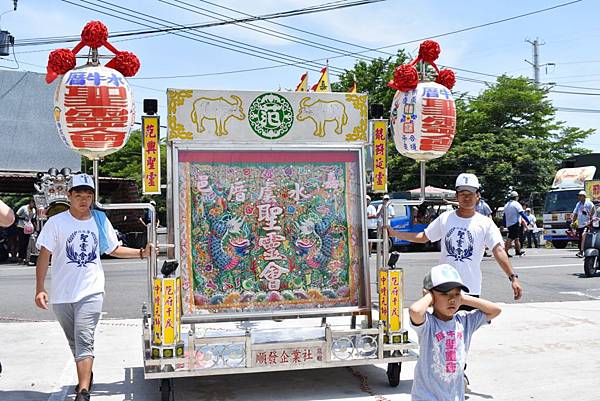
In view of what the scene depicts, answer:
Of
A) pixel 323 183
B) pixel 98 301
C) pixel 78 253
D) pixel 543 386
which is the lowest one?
pixel 543 386

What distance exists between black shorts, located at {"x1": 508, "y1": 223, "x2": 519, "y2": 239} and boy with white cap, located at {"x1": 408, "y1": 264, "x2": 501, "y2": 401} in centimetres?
1500

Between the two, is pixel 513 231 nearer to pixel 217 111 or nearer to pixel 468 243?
pixel 468 243

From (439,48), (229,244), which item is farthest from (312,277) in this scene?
(439,48)

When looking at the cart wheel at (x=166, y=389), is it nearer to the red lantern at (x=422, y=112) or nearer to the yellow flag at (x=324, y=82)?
the red lantern at (x=422, y=112)

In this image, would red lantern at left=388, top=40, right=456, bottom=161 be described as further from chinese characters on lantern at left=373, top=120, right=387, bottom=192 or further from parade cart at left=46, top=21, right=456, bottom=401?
chinese characters on lantern at left=373, top=120, right=387, bottom=192

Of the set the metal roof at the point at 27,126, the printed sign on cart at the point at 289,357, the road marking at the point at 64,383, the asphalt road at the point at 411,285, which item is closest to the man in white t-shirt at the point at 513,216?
the asphalt road at the point at 411,285


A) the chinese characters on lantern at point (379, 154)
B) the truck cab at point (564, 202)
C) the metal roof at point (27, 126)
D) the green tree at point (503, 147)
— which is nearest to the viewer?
the chinese characters on lantern at point (379, 154)

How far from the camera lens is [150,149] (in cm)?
590

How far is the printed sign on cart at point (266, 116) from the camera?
613cm

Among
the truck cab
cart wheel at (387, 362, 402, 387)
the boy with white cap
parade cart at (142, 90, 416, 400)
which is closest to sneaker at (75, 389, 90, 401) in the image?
parade cart at (142, 90, 416, 400)

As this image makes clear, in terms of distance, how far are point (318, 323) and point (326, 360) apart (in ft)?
8.69

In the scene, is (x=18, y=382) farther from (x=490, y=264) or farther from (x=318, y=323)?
(x=490, y=264)

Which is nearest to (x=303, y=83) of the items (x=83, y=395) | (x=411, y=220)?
(x=83, y=395)

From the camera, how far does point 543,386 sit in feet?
20.6
